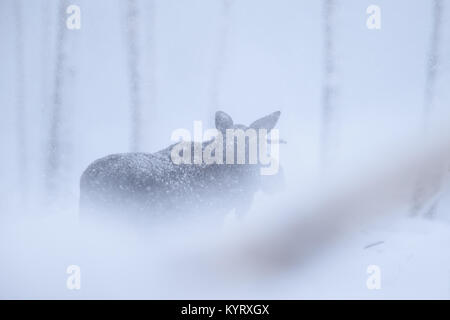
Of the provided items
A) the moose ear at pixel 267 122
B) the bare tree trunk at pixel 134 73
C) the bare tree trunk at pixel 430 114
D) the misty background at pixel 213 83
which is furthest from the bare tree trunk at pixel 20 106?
the bare tree trunk at pixel 430 114

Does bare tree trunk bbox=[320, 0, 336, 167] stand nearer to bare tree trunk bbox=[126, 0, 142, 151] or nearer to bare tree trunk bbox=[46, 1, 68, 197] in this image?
bare tree trunk bbox=[126, 0, 142, 151]

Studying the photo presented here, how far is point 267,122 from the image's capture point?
61.9 inches

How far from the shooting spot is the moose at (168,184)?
1413mm

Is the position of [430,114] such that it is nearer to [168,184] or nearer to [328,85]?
[328,85]

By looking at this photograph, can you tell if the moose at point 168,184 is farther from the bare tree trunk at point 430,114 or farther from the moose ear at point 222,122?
the bare tree trunk at point 430,114

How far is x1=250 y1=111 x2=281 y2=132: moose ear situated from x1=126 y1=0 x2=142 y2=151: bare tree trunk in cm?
47

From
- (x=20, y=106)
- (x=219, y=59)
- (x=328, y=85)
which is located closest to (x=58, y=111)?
(x=20, y=106)

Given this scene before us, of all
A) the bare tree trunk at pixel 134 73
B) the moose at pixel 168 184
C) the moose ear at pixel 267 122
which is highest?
the bare tree trunk at pixel 134 73

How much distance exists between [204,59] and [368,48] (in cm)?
67

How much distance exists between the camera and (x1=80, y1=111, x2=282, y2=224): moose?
1413mm

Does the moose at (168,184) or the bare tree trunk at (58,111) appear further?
the bare tree trunk at (58,111)

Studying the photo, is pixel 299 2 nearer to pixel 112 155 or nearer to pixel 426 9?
pixel 426 9

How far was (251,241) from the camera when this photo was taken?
156cm

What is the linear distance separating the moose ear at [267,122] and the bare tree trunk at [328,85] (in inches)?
8.1
